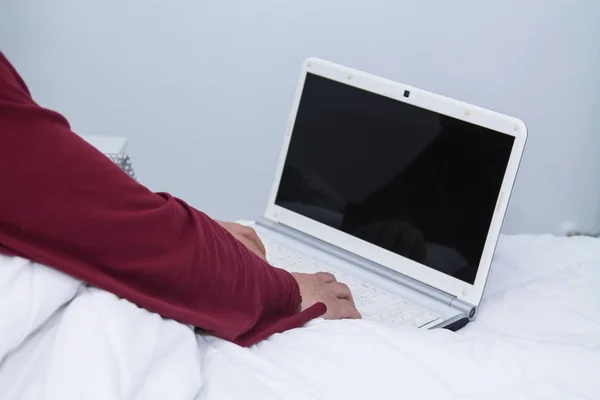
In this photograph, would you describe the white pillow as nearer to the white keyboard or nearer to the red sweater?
the red sweater

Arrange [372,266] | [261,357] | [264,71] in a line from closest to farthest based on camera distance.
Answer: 1. [261,357]
2. [372,266]
3. [264,71]

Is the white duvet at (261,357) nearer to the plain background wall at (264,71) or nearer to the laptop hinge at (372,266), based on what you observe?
the laptop hinge at (372,266)

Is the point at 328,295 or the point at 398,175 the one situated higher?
the point at 398,175

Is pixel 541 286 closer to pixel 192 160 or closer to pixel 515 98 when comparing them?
pixel 515 98

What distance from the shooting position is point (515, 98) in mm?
1407

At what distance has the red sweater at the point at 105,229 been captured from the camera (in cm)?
60

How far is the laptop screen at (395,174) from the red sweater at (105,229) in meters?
0.44

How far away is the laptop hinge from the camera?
1053 mm

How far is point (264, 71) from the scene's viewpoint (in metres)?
1.55

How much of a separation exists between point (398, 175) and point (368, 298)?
0.20 m

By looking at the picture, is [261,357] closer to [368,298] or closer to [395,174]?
[368,298]

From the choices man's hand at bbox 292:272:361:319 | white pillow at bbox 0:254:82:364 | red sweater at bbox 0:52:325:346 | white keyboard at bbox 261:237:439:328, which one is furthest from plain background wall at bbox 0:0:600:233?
white pillow at bbox 0:254:82:364

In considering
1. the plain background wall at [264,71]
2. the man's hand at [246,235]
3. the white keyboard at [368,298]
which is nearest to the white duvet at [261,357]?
the white keyboard at [368,298]

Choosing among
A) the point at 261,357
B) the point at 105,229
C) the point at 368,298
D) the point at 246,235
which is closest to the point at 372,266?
the point at 368,298
